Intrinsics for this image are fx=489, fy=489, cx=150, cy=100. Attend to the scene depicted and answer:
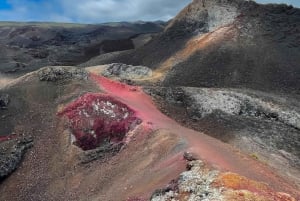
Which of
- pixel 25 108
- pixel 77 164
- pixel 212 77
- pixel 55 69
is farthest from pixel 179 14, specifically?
pixel 77 164

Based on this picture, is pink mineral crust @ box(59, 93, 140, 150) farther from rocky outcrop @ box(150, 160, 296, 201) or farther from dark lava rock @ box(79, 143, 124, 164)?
rocky outcrop @ box(150, 160, 296, 201)

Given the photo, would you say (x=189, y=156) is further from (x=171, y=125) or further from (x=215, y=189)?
(x=171, y=125)

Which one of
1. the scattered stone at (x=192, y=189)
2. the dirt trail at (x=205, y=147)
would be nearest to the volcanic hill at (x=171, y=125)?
the scattered stone at (x=192, y=189)

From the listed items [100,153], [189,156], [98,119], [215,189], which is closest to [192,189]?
[215,189]

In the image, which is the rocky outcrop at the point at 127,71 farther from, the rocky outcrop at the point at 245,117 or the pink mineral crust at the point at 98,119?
the pink mineral crust at the point at 98,119

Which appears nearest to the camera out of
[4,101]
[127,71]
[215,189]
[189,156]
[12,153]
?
[215,189]

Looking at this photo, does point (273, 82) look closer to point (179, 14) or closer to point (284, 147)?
point (284, 147)

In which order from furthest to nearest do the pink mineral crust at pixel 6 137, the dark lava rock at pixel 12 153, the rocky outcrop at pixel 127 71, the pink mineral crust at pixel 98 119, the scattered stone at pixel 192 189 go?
the rocky outcrop at pixel 127 71 → the pink mineral crust at pixel 6 137 → the pink mineral crust at pixel 98 119 → the dark lava rock at pixel 12 153 → the scattered stone at pixel 192 189
